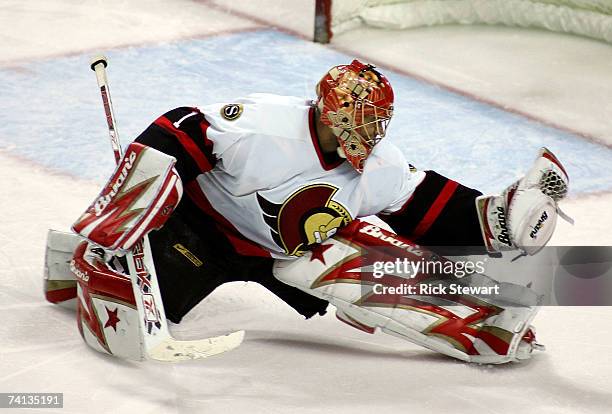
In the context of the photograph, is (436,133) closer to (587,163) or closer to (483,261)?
(587,163)

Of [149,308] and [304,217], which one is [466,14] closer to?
[304,217]

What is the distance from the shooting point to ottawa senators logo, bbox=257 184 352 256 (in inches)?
107

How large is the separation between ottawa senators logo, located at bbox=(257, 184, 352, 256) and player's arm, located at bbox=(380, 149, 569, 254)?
0.18m

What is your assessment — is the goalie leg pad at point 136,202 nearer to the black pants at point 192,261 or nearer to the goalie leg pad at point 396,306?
→ the black pants at point 192,261

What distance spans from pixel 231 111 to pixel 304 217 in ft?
0.95

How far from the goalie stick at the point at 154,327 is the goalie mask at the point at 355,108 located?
48 cm

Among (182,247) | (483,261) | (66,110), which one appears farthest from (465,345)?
(66,110)

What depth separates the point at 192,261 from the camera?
285 centimetres

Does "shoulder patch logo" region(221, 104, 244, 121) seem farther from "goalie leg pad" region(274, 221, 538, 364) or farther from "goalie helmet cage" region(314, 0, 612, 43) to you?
"goalie helmet cage" region(314, 0, 612, 43)

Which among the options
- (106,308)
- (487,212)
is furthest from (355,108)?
(106,308)

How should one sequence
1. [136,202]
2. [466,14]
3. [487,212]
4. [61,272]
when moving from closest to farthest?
1. [136,202]
2. [487,212]
3. [61,272]
4. [466,14]

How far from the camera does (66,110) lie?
14.8 ft

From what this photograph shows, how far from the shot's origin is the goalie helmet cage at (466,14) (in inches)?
220

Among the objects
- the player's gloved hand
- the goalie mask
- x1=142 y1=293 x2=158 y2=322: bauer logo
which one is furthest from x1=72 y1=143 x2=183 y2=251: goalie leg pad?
the player's gloved hand
